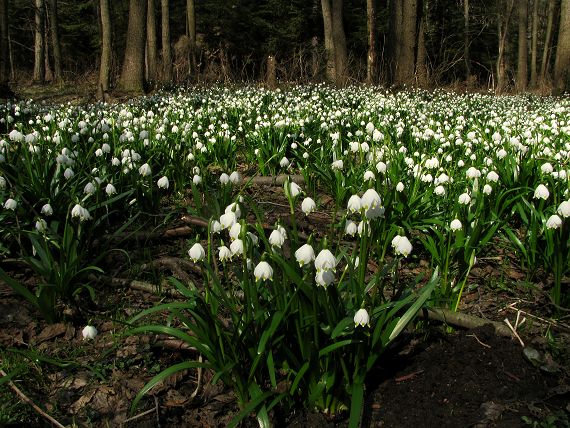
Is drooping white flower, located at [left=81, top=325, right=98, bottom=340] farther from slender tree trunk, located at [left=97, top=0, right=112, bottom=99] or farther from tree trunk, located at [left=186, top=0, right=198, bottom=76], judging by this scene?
tree trunk, located at [left=186, top=0, right=198, bottom=76]

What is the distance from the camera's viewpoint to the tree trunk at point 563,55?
13.8 metres

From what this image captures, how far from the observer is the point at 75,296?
2.81m

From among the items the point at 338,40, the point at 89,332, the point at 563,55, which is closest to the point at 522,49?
the point at 563,55

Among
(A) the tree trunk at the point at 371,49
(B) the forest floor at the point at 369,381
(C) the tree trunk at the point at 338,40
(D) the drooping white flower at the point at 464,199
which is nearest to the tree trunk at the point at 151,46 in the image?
(C) the tree trunk at the point at 338,40

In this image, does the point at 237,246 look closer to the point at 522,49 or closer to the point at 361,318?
the point at 361,318

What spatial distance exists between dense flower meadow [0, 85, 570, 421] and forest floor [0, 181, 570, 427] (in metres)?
0.15

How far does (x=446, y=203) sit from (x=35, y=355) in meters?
2.84

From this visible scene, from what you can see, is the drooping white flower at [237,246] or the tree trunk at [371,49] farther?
the tree trunk at [371,49]

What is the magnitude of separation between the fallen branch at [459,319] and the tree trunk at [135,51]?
418 inches

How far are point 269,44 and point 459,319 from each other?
92.6ft

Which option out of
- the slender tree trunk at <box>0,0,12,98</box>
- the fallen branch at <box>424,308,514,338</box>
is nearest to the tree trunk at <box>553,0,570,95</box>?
the slender tree trunk at <box>0,0,12,98</box>

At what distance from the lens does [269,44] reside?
94.1 feet

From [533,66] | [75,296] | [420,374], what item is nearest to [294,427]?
[420,374]

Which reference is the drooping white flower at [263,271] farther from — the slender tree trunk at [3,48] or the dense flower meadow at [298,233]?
the slender tree trunk at [3,48]
